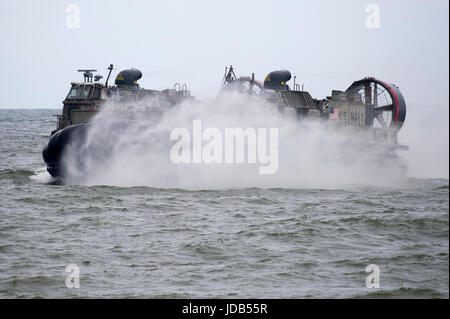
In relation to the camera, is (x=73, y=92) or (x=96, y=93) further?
(x=73, y=92)

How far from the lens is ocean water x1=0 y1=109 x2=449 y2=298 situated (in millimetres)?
9461

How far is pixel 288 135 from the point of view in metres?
25.6

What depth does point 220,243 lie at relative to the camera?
12.3 metres

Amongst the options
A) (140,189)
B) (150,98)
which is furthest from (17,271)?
(150,98)

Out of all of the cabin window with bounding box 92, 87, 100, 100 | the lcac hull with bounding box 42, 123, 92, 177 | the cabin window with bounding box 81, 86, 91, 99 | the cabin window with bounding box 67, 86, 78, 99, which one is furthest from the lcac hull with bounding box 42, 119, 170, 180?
A: the cabin window with bounding box 67, 86, 78, 99

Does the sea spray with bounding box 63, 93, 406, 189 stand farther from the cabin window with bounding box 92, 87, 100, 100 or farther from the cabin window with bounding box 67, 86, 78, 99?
the cabin window with bounding box 67, 86, 78, 99

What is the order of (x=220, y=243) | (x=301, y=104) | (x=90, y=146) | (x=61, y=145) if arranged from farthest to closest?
(x=301, y=104)
(x=61, y=145)
(x=90, y=146)
(x=220, y=243)

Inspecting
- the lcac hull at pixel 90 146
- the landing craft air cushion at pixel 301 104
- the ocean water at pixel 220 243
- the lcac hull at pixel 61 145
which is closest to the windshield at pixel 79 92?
the landing craft air cushion at pixel 301 104

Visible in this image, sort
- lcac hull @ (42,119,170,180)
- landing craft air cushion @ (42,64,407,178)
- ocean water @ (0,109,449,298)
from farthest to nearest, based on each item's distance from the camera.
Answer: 1. landing craft air cushion @ (42,64,407,178)
2. lcac hull @ (42,119,170,180)
3. ocean water @ (0,109,449,298)

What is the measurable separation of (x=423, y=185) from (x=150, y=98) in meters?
16.4

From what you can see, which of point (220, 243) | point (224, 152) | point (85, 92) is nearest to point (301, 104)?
point (224, 152)

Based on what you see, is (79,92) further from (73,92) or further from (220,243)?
(220,243)

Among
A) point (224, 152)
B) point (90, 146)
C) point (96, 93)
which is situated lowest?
point (224, 152)
